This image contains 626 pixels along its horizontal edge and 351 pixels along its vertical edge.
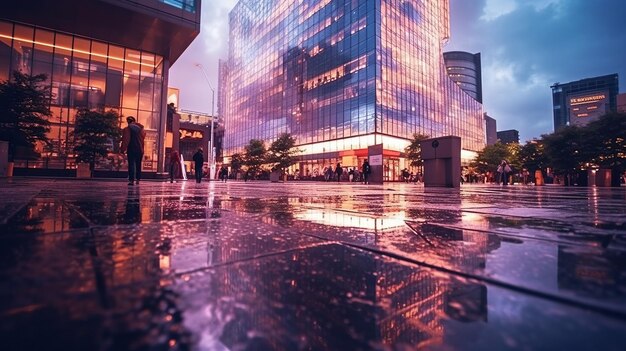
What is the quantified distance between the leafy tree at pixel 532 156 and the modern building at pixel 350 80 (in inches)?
602

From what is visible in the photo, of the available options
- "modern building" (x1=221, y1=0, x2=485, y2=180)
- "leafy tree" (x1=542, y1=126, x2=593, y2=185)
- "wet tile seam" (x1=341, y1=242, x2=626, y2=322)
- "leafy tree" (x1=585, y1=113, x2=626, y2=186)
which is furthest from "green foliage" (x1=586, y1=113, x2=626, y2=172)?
"wet tile seam" (x1=341, y1=242, x2=626, y2=322)

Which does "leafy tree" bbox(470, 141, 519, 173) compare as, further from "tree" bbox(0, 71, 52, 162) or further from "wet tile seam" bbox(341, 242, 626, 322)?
"wet tile seam" bbox(341, 242, 626, 322)

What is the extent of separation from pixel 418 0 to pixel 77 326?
2686 inches

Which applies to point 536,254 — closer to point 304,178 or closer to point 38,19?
point 38,19

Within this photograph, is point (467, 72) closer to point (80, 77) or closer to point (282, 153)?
point (282, 153)

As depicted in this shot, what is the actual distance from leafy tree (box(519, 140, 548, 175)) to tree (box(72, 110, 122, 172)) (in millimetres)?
38311

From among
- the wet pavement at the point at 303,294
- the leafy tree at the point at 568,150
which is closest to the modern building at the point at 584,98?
the leafy tree at the point at 568,150

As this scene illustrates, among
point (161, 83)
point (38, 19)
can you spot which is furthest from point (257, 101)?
point (38, 19)

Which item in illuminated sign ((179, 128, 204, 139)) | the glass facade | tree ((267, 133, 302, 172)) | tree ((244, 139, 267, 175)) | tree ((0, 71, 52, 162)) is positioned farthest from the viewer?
illuminated sign ((179, 128, 204, 139))

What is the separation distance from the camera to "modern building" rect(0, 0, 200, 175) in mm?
19469

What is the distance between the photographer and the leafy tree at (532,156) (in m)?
31.1

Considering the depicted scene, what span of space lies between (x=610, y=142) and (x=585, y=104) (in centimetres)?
16215

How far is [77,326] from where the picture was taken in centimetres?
57

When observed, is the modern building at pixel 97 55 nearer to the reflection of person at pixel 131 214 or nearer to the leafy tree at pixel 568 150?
the reflection of person at pixel 131 214
